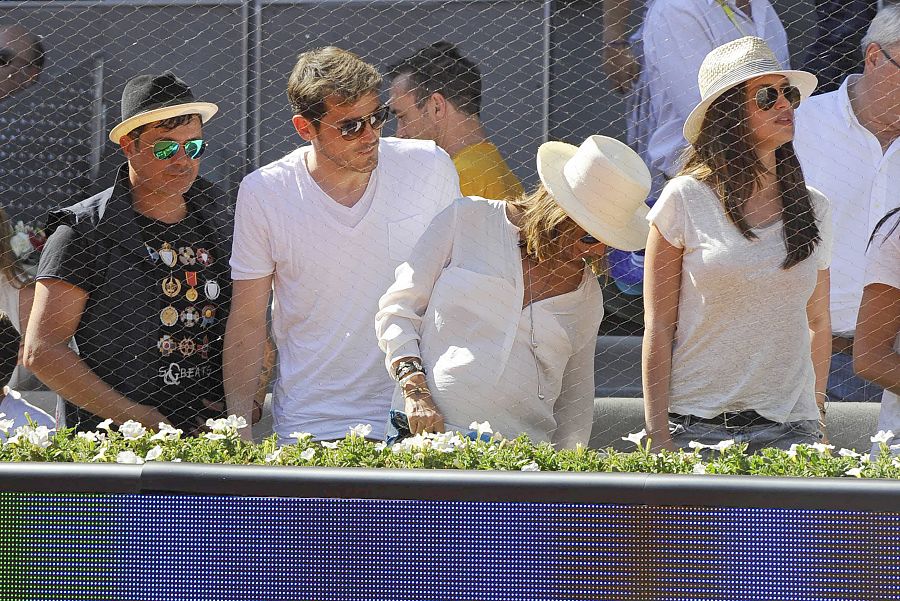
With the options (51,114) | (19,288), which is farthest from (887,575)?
(51,114)

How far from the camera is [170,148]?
11.2ft

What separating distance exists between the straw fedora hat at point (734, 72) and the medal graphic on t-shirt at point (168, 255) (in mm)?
1311

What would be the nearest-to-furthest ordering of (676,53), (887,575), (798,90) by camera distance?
1. (887,575)
2. (798,90)
3. (676,53)

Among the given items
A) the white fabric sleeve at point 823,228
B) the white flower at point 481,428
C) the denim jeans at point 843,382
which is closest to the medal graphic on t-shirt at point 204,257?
Answer: the white flower at point 481,428

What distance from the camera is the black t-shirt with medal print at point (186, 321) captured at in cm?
334

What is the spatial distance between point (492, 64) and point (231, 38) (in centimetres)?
86

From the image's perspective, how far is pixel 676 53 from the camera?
4066 mm

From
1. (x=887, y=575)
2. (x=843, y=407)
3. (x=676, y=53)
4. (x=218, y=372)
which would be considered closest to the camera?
(x=887, y=575)

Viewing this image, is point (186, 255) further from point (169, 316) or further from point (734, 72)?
point (734, 72)

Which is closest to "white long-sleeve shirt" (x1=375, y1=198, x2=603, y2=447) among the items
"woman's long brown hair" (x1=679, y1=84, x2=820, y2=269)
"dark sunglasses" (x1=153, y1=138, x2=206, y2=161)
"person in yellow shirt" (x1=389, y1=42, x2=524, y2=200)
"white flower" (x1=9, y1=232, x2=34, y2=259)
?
"woman's long brown hair" (x1=679, y1=84, x2=820, y2=269)

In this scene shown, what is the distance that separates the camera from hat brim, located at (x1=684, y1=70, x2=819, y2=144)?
3027mm

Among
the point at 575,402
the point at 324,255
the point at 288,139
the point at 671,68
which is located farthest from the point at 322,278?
the point at 671,68

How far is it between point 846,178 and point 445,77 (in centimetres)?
122

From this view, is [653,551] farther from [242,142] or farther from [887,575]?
[242,142]
